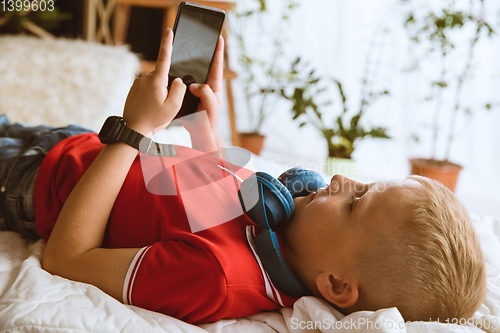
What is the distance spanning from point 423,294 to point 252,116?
2333 millimetres

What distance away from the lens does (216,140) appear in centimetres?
94

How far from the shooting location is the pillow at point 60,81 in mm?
1574

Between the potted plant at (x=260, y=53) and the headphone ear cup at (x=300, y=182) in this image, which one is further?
the potted plant at (x=260, y=53)

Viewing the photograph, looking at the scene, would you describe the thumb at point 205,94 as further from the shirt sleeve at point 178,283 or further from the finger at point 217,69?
the shirt sleeve at point 178,283

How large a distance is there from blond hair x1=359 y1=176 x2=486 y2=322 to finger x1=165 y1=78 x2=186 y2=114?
430mm

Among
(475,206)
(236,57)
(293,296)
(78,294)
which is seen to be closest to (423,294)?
(293,296)

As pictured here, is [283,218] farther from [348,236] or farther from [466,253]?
[466,253]

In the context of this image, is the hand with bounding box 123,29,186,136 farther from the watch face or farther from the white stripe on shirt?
the white stripe on shirt

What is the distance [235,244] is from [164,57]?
14.2 inches

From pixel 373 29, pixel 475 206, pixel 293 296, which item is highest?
pixel 373 29

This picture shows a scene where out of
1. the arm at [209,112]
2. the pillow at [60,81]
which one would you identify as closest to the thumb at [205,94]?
the arm at [209,112]

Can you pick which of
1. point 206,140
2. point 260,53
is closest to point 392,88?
point 260,53

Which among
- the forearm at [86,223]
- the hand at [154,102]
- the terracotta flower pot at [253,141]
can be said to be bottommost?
the terracotta flower pot at [253,141]

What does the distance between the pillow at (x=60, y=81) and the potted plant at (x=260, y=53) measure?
3.42ft
